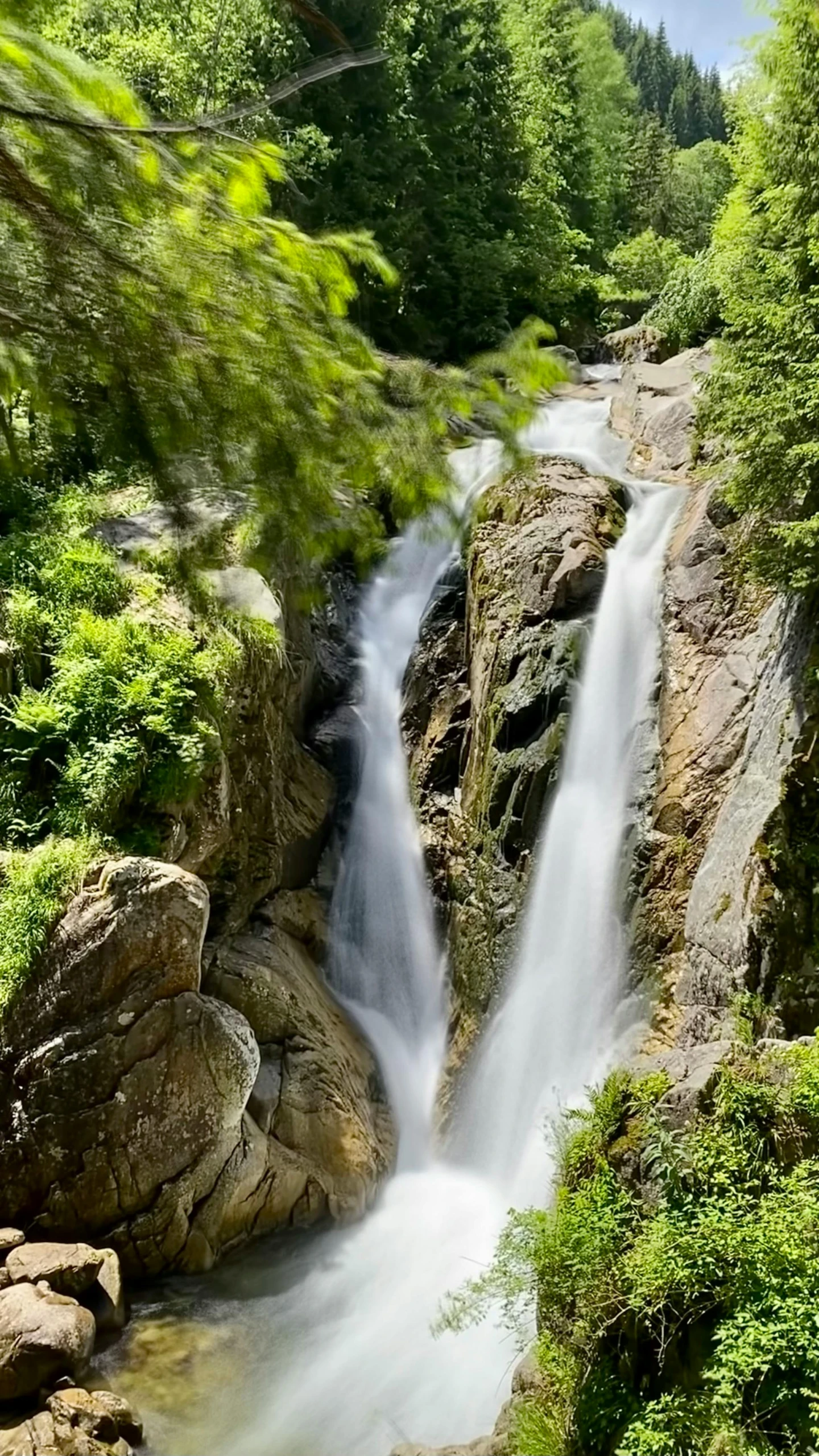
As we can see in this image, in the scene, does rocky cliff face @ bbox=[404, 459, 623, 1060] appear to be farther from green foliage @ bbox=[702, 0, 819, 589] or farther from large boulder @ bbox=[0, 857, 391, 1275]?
green foliage @ bbox=[702, 0, 819, 589]

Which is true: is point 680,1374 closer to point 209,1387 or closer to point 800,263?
point 209,1387

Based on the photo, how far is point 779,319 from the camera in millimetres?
6035

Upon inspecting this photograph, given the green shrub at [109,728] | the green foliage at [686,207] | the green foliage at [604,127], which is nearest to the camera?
the green shrub at [109,728]

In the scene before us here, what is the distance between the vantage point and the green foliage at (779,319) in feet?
19.1

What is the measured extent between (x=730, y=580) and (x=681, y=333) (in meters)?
10.8

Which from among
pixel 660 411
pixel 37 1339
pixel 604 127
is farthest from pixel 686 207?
pixel 37 1339

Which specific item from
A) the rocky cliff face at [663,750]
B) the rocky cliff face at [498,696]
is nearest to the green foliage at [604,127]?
the rocky cliff face at [663,750]

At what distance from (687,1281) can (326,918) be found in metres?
6.26

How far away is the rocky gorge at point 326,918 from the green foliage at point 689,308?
6.37 meters

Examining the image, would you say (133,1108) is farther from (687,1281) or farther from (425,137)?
(425,137)

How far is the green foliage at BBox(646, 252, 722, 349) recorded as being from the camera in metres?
15.6

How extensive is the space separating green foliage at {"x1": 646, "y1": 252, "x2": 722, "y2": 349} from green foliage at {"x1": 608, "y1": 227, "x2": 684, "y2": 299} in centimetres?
593

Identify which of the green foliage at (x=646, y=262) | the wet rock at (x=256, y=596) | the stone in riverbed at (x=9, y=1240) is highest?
the green foliage at (x=646, y=262)

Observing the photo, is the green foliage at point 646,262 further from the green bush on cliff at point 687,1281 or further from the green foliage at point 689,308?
the green bush on cliff at point 687,1281
